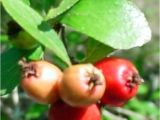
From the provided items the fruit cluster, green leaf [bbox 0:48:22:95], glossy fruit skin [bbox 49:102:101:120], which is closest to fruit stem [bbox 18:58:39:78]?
the fruit cluster

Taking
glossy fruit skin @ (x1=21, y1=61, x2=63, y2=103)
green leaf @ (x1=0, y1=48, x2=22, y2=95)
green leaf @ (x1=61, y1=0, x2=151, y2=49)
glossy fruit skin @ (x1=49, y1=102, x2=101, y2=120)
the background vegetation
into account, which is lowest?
the background vegetation

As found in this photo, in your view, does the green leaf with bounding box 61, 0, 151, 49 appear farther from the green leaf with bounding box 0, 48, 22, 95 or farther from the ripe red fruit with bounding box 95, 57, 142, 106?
the green leaf with bounding box 0, 48, 22, 95

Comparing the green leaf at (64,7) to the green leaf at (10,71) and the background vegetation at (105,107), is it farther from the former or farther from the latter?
the green leaf at (10,71)

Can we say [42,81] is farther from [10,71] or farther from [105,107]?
[105,107]

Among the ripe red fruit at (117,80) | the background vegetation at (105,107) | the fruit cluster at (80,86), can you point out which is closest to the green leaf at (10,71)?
the background vegetation at (105,107)

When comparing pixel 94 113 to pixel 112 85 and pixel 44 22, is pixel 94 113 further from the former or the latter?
pixel 44 22

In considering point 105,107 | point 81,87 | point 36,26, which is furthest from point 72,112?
point 105,107
